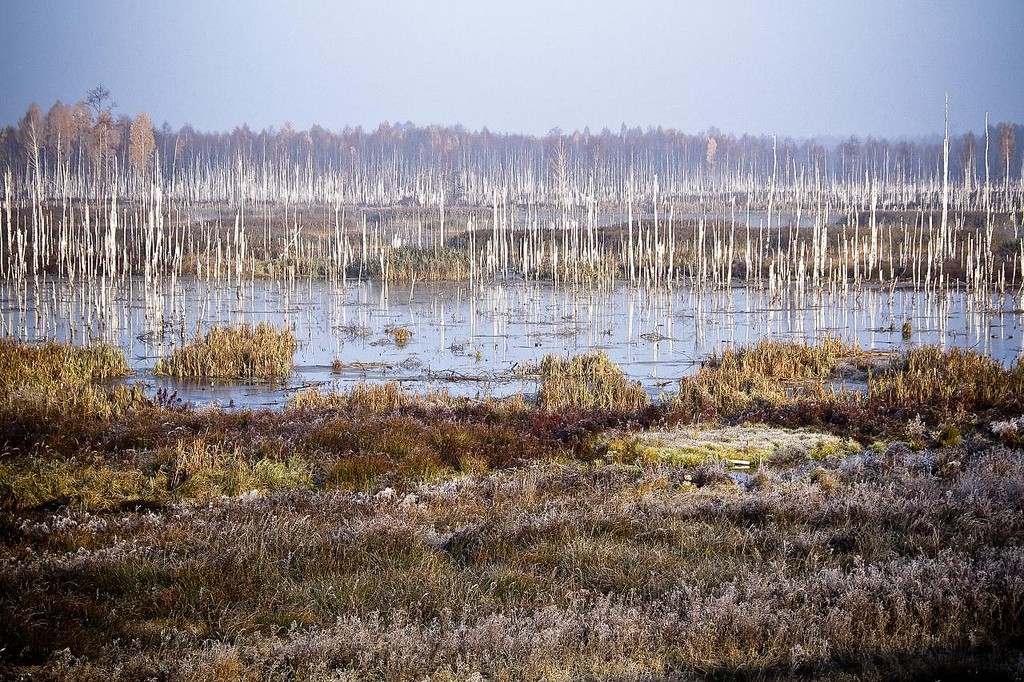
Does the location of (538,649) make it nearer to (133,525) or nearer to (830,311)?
(133,525)

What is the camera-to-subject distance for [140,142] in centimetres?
11194

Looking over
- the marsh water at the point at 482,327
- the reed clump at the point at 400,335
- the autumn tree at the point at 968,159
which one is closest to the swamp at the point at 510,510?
the marsh water at the point at 482,327

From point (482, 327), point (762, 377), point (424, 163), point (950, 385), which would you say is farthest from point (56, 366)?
point (424, 163)

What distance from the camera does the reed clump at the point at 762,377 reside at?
1616cm

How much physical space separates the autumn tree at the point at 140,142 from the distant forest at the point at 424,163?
0.26 m

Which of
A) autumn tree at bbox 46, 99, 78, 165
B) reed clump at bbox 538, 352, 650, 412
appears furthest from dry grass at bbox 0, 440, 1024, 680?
autumn tree at bbox 46, 99, 78, 165

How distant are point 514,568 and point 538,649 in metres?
1.70

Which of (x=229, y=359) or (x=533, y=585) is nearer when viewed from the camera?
(x=533, y=585)

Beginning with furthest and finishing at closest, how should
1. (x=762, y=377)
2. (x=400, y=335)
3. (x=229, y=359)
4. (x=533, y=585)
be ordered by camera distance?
(x=400, y=335), (x=229, y=359), (x=762, y=377), (x=533, y=585)

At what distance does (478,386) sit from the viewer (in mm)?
19141

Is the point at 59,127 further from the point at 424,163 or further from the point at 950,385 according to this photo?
the point at 950,385

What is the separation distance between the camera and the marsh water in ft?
67.4

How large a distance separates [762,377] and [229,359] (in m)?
11.7

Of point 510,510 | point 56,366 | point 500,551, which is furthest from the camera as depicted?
point 56,366
